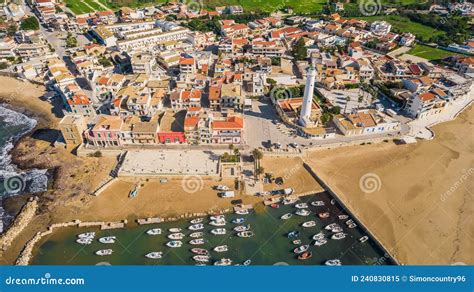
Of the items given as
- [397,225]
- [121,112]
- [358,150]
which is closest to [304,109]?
[358,150]

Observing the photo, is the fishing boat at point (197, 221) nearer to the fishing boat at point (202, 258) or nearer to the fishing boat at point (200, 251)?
the fishing boat at point (200, 251)

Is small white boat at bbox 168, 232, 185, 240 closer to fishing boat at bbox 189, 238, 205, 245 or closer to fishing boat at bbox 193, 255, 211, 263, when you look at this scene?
fishing boat at bbox 189, 238, 205, 245

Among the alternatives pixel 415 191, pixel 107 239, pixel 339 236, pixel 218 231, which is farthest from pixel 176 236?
pixel 415 191

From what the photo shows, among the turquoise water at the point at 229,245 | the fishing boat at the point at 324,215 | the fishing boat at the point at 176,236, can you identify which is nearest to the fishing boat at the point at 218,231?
the turquoise water at the point at 229,245

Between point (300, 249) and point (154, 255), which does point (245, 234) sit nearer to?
point (300, 249)

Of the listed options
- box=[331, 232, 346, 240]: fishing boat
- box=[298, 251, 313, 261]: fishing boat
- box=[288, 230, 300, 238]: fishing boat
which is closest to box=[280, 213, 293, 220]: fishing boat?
box=[288, 230, 300, 238]: fishing boat
